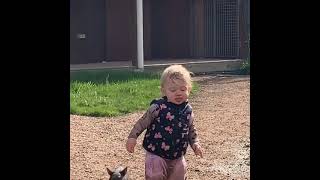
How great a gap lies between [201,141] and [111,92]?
4273 millimetres

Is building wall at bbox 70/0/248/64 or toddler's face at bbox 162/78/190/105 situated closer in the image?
toddler's face at bbox 162/78/190/105

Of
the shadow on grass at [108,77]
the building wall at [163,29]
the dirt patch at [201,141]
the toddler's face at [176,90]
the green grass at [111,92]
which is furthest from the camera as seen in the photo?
the building wall at [163,29]

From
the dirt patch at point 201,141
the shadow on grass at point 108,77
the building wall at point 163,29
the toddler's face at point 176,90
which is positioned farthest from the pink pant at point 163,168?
the building wall at point 163,29

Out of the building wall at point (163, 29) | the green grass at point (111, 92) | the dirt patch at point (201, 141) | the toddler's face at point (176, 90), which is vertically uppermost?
the building wall at point (163, 29)

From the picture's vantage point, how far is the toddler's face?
13.9ft

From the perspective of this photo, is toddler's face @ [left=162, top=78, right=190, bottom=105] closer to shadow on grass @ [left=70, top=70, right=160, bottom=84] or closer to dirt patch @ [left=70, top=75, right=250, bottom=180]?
dirt patch @ [left=70, top=75, right=250, bottom=180]

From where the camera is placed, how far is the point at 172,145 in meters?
4.24

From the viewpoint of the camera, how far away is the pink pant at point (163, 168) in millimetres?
4246

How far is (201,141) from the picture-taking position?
7316 millimetres

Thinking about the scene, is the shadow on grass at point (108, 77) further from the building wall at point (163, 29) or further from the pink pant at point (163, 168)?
the pink pant at point (163, 168)

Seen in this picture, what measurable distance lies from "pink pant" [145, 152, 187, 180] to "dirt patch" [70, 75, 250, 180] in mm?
1210

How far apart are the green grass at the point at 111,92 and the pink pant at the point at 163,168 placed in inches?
188

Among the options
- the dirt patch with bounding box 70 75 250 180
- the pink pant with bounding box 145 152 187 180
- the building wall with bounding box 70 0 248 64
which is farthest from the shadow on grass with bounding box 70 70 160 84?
the pink pant with bounding box 145 152 187 180
